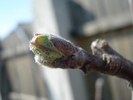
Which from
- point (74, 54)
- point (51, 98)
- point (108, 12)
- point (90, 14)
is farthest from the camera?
point (51, 98)

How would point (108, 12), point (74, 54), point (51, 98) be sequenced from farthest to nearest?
point (51, 98), point (108, 12), point (74, 54)

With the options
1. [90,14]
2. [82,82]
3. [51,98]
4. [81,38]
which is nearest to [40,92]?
[51,98]

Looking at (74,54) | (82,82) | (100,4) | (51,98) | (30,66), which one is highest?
(100,4)

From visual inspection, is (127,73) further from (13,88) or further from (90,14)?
(13,88)

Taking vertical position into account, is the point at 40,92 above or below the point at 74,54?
below

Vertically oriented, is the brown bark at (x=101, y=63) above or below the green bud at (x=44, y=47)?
below

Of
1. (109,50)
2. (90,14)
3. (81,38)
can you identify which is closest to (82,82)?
(81,38)

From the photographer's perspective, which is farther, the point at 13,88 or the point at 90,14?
the point at 13,88

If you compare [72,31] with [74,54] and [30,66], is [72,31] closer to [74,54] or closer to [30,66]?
[30,66]

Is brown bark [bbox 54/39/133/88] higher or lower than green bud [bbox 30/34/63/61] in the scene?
lower
